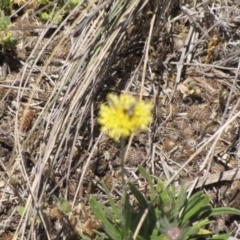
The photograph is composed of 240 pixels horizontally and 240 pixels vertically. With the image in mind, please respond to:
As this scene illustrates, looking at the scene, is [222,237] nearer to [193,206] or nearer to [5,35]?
[193,206]

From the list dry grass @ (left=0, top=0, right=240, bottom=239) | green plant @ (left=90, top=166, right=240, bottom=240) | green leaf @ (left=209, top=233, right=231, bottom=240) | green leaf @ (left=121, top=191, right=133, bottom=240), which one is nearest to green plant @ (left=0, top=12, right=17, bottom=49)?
dry grass @ (left=0, top=0, right=240, bottom=239)

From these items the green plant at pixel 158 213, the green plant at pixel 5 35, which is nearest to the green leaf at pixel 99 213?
the green plant at pixel 158 213

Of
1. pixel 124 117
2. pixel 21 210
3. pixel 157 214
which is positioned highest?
pixel 124 117

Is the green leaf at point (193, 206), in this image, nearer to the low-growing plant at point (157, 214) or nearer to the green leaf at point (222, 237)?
the low-growing plant at point (157, 214)

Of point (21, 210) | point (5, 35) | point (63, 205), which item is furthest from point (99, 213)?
point (5, 35)

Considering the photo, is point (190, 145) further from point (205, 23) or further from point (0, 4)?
point (0, 4)
